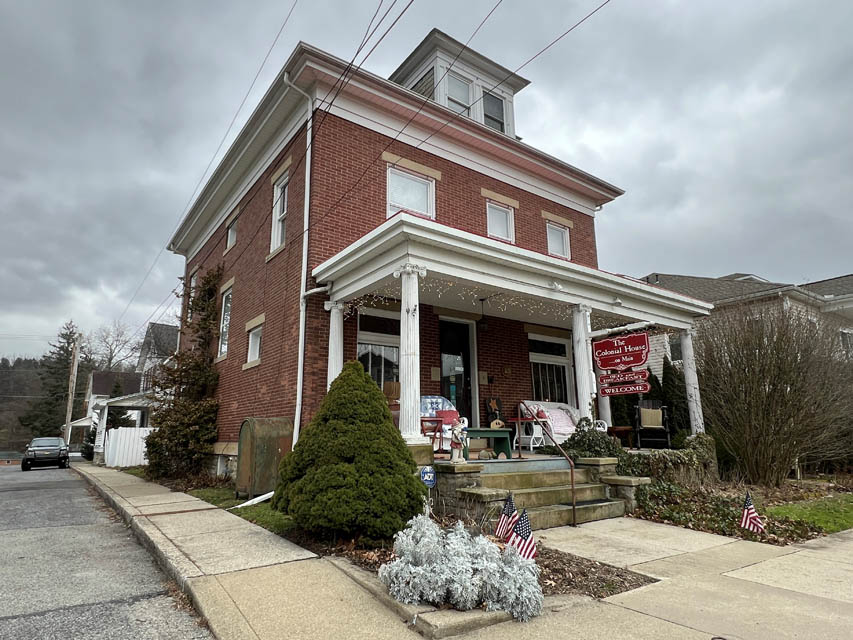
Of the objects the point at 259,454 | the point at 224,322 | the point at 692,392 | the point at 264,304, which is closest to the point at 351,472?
the point at 259,454

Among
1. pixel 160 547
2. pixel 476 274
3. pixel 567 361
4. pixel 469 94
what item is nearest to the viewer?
pixel 160 547

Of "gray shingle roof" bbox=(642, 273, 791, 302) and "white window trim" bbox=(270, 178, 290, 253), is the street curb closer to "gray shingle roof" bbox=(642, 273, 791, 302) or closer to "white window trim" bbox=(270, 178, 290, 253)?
"white window trim" bbox=(270, 178, 290, 253)

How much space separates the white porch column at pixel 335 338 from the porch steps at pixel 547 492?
3.43m

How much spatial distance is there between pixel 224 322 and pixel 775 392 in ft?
42.7

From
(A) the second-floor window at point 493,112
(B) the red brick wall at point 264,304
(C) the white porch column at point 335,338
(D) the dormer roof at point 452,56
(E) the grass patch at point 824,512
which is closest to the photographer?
(E) the grass patch at point 824,512

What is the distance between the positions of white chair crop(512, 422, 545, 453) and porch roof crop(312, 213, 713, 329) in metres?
2.56

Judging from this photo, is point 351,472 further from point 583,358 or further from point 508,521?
point 583,358

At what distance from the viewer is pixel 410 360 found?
7.36 m

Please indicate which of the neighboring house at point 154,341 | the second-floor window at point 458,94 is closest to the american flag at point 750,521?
the second-floor window at point 458,94

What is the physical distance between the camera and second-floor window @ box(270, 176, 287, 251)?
11.3 meters

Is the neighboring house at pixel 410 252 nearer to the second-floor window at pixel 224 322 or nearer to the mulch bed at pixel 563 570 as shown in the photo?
the second-floor window at pixel 224 322

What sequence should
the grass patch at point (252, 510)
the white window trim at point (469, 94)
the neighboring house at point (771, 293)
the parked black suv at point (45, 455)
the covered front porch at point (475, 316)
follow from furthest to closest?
the parked black suv at point (45, 455) → the neighboring house at point (771, 293) → the white window trim at point (469, 94) → the covered front porch at point (475, 316) → the grass patch at point (252, 510)

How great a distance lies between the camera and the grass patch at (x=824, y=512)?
6.92 m

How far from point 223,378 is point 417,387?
25.6ft
